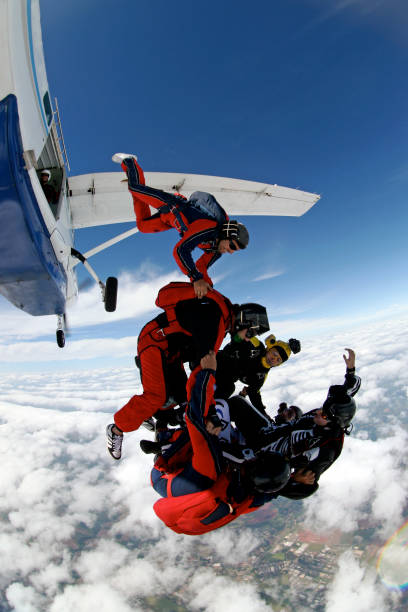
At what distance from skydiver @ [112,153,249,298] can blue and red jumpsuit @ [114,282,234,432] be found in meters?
0.25

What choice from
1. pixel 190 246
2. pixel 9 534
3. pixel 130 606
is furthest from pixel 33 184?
pixel 9 534

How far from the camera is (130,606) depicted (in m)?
98.9

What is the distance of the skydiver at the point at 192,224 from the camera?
296 centimetres

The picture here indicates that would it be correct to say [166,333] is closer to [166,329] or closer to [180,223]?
[166,329]

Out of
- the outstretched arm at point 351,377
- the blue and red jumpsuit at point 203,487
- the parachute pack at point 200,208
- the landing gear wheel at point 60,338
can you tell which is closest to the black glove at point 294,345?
the outstretched arm at point 351,377

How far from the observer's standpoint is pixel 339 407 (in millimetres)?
3174

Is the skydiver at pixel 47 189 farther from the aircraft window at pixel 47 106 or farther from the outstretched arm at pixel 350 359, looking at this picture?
the outstretched arm at pixel 350 359

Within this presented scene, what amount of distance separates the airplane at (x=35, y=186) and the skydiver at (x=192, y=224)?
102cm

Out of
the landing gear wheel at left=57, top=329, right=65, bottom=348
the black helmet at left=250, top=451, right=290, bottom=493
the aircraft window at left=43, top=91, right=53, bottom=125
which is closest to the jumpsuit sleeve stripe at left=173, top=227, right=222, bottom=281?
the black helmet at left=250, top=451, right=290, bottom=493

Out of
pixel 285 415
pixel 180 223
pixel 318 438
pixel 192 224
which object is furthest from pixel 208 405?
pixel 285 415

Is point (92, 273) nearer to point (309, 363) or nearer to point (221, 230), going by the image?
point (221, 230)

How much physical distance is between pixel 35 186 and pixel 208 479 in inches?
124

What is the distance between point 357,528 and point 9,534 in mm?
140413

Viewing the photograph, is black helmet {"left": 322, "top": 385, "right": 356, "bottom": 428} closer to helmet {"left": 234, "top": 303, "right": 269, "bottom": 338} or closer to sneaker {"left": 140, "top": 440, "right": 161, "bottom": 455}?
helmet {"left": 234, "top": 303, "right": 269, "bottom": 338}
